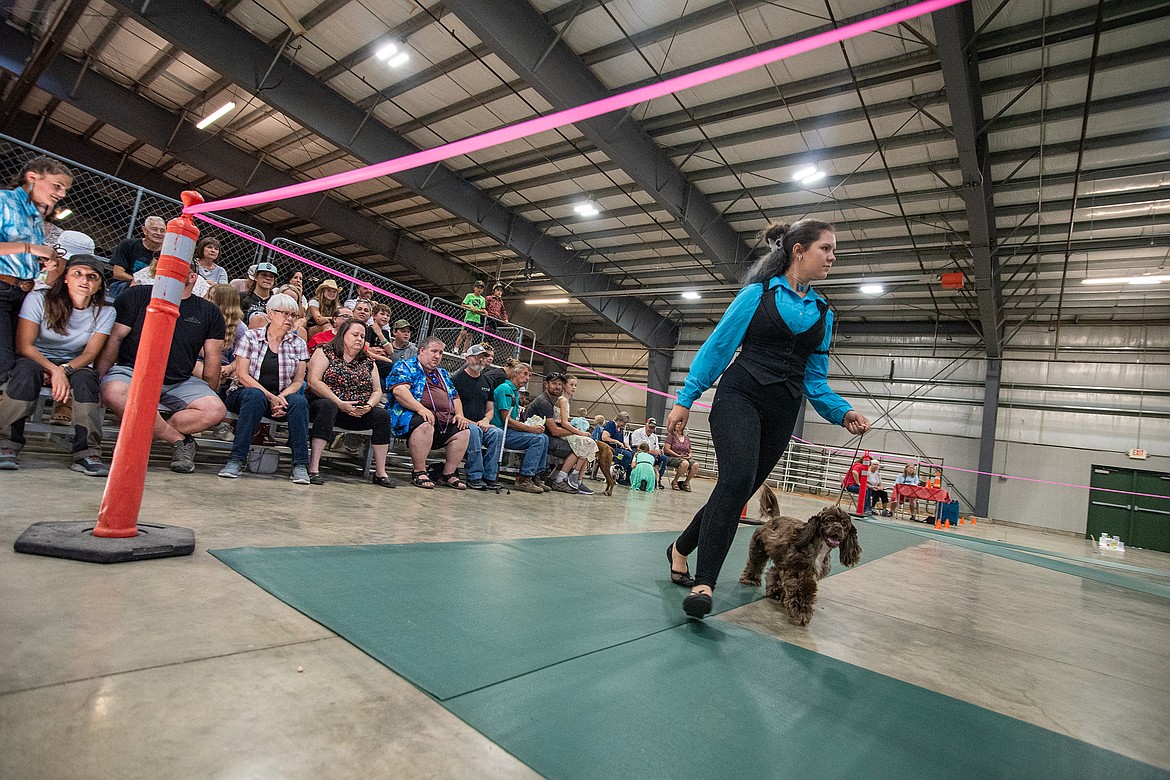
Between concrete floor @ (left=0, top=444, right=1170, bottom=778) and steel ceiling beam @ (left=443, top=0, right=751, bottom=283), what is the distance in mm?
Result: 6463

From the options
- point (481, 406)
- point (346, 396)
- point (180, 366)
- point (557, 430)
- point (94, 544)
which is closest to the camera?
point (94, 544)

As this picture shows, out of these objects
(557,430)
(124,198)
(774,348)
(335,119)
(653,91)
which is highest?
(335,119)

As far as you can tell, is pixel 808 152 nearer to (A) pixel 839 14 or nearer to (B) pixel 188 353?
(A) pixel 839 14

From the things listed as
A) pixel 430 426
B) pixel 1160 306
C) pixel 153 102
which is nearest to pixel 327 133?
Result: pixel 153 102

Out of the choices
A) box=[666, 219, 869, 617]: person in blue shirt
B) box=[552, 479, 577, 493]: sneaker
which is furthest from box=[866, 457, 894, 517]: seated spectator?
box=[666, 219, 869, 617]: person in blue shirt

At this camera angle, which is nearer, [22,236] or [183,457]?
[22,236]

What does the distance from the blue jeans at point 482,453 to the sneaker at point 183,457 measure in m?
2.03

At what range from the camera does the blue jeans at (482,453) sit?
15.7 ft

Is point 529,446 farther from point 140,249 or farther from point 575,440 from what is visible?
point 140,249

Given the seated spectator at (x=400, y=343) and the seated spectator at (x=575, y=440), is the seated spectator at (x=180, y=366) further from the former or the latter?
the seated spectator at (x=575, y=440)

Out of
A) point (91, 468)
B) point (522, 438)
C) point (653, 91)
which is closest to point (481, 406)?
point (522, 438)

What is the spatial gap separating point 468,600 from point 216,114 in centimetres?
1303

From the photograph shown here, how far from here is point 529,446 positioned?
17.6ft

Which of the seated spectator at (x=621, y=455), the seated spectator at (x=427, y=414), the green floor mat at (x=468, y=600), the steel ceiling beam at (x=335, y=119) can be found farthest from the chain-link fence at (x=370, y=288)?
the green floor mat at (x=468, y=600)
